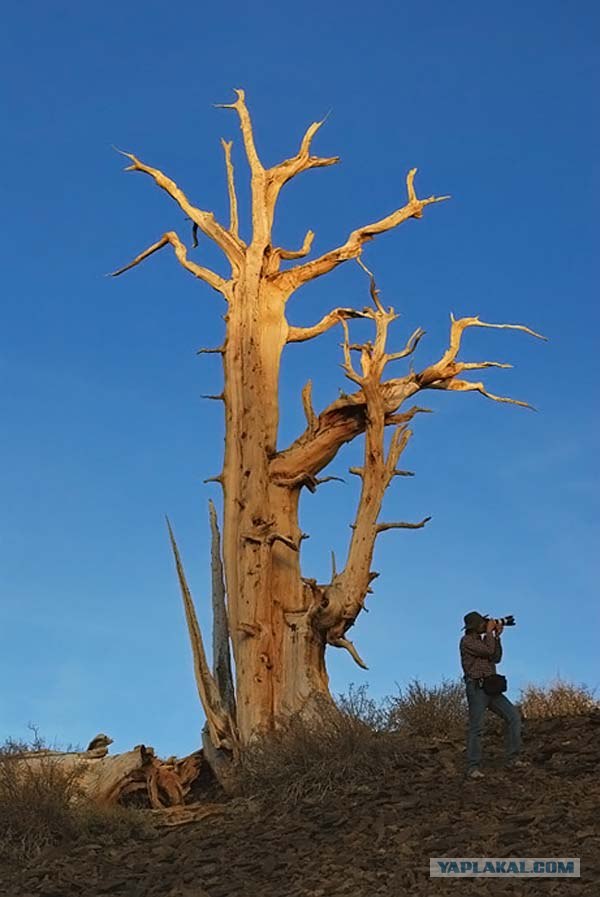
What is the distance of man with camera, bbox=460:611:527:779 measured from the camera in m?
12.0

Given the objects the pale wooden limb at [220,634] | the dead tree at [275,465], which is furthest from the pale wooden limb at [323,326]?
the pale wooden limb at [220,634]

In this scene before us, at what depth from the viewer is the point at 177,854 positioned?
38.8 feet

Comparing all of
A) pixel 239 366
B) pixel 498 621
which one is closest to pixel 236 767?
pixel 498 621

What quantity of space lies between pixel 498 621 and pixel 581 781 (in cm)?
167

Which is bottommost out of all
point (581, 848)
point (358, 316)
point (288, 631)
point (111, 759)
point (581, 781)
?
point (581, 848)

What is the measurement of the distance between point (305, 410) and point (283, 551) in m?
1.85

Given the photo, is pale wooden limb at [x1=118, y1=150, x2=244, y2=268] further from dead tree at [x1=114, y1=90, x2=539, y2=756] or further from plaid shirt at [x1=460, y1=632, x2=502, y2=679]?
plaid shirt at [x1=460, y1=632, x2=502, y2=679]

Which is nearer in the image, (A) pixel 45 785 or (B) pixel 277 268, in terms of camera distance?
(A) pixel 45 785

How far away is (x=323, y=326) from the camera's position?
57.8 ft

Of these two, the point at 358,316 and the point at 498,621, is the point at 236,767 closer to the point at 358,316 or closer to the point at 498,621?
the point at 498,621

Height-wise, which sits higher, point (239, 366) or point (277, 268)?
point (277, 268)

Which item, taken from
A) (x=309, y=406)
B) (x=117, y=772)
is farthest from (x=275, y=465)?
(x=117, y=772)

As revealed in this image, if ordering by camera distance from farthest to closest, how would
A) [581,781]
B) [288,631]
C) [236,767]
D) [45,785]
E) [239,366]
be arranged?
[239,366]
[288,631]
[236,767]
[45,785]
[581,781]

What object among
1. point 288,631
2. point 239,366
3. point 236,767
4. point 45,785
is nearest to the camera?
point 45,785
